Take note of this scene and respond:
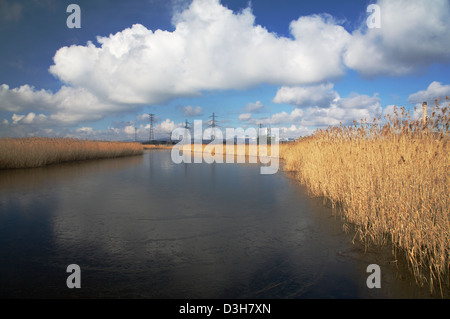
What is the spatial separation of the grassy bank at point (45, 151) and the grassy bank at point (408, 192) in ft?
48.4

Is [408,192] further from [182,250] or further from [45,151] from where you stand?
[45,151]

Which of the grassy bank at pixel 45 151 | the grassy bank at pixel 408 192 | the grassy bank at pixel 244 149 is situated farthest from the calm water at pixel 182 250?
the grassy bank at pixel 244 149

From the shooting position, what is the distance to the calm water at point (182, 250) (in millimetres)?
2785

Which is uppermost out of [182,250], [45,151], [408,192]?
[45,151]

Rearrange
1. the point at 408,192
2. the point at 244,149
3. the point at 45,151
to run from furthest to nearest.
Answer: the point at 244,149 → the point at 45,151 → the point at 408,192

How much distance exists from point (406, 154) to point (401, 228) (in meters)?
1.16

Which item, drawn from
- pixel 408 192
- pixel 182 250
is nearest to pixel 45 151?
pixel 182 250

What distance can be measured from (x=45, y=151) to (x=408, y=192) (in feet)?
56.3

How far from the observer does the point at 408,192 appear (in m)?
3.69

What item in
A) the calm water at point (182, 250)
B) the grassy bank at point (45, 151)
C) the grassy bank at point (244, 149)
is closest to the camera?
the calm water at point (182, 250)

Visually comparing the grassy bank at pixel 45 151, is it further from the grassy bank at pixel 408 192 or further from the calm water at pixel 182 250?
the grassy bank at pixel 408 192

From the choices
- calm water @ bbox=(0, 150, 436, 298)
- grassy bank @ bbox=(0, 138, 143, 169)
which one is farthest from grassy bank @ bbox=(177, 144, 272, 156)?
calm water @ bbox=(0, 150, 436, 298)

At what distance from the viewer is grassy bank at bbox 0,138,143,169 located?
13164 mm
